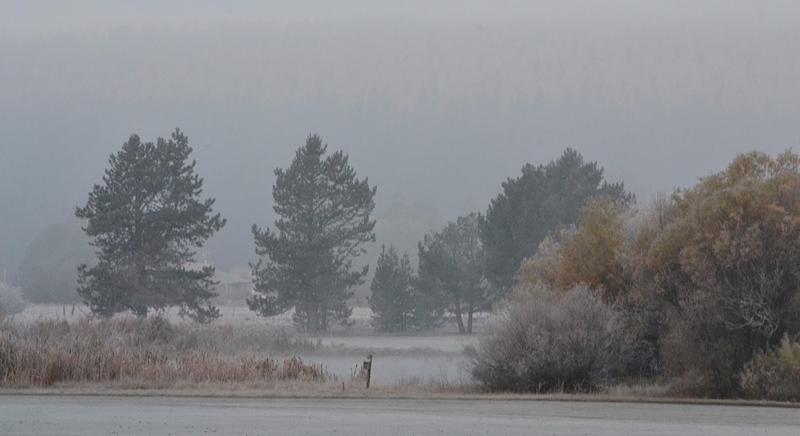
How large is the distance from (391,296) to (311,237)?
370 inches

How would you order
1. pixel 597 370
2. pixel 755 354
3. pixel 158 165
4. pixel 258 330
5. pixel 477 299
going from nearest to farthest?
A: pixel 755 354
pixel 597 370
pixel 258 330
pixel 158 165
pixel 477 299

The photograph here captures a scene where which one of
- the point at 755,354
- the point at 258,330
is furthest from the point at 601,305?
the point at 258,330

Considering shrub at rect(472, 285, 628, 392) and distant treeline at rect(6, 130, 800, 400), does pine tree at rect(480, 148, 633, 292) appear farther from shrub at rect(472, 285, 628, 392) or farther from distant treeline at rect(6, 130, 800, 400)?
shrub at rect(472, 285, 628, 392)

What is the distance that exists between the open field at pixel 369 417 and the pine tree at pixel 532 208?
48.6m

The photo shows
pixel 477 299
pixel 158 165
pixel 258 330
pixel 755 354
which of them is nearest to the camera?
pixel 755 354

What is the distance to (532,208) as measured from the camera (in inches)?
3260

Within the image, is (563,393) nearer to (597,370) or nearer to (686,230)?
(597,370)

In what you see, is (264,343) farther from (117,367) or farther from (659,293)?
(659,293)

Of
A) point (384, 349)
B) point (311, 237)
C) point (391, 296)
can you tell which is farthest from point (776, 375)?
point (391, 296)

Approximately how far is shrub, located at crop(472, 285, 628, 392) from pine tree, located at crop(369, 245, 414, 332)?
47.8 metres

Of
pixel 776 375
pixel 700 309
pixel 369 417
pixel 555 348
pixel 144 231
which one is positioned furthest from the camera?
pixel 144 231

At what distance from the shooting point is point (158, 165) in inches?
3098

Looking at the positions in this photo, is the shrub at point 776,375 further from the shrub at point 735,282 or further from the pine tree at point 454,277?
the pine tree at point 454,277

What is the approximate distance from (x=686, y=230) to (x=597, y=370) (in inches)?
215
